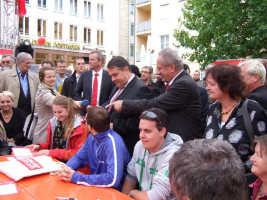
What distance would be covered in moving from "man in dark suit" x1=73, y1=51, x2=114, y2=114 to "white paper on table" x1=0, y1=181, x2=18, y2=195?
8.34ft

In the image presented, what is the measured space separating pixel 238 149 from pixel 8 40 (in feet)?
39.9

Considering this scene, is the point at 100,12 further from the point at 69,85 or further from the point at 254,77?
the point at 254,77

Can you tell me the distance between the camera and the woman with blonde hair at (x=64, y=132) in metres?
3.42

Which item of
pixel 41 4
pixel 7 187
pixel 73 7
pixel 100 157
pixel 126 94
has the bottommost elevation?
pixel 7 187

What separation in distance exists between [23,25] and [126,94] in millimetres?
26409

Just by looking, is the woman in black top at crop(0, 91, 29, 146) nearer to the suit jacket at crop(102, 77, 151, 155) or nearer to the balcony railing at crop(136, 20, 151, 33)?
the suit jacket at crop(102, 77, 151, 155)

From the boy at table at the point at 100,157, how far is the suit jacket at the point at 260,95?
1.42 meters

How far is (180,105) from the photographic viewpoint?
119 inches

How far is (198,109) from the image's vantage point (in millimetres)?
3127

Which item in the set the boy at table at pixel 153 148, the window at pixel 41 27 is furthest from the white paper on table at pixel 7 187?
the window at pixel 41 27

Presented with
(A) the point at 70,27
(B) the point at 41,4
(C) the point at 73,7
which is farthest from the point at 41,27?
(C) the point at 73,7

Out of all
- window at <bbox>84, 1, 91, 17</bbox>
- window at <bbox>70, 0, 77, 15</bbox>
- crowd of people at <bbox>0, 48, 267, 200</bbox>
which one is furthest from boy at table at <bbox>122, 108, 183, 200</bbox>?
window at <bbox>84, 1, 91, 17</bbox>

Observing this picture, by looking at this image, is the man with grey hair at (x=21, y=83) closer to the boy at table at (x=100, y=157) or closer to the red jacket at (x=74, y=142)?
the red jacket at (x=74, y=142)

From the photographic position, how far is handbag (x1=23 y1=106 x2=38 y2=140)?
4.55 metres
